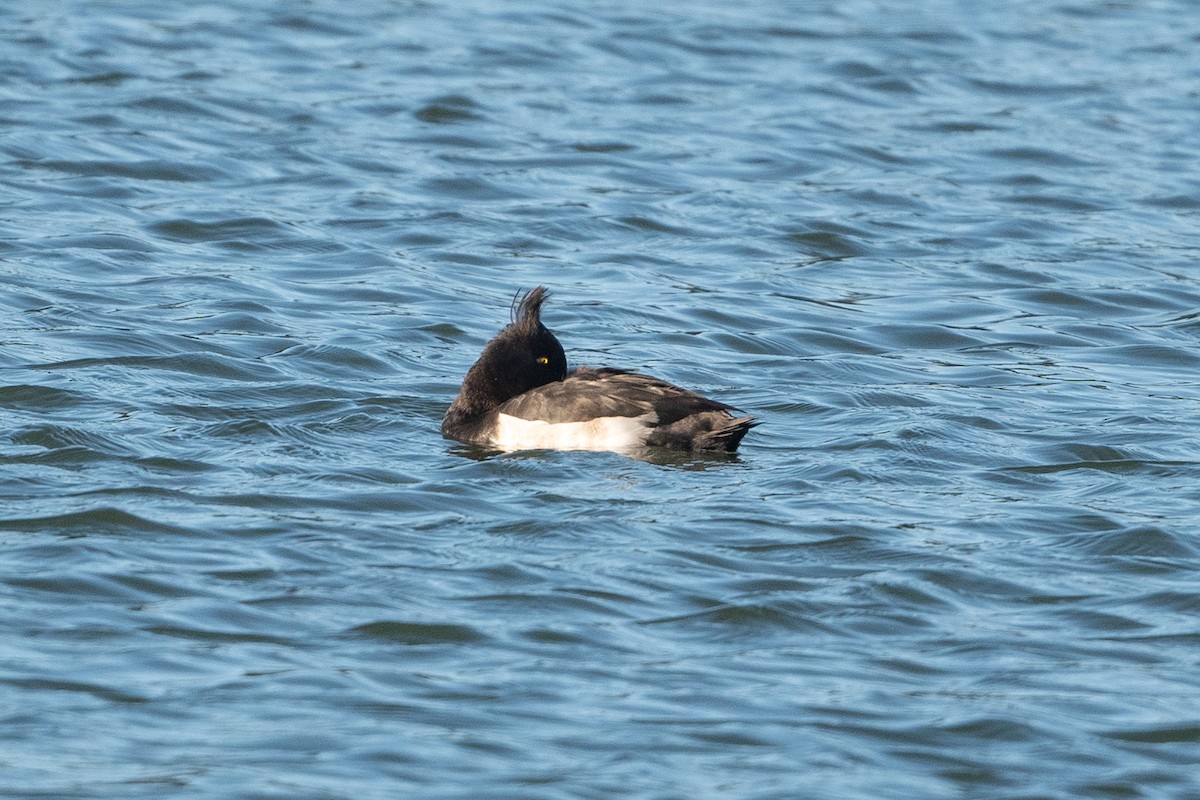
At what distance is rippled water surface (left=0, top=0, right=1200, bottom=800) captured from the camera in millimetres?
6922

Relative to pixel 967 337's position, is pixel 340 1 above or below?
above

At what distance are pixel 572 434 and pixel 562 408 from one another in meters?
0.15

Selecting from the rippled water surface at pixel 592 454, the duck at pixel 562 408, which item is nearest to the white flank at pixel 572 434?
the duck at pixel 562 408

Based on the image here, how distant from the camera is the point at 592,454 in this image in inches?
406

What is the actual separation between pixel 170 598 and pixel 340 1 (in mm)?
16373

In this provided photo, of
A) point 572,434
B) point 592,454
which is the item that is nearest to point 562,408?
point 572,434

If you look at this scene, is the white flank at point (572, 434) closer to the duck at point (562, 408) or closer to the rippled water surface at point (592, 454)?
the duck at point (562, 408)

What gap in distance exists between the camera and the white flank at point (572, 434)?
1030 centimetres

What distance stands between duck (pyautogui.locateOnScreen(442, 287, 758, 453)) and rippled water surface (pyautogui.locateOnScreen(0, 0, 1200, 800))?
0.55 feet

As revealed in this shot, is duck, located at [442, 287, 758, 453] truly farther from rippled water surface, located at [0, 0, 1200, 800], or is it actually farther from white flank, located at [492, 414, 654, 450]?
rippled water surface, located at [0, 0, 1200, 800]

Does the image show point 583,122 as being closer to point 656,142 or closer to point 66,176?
point 656,142

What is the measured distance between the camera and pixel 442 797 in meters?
6.39

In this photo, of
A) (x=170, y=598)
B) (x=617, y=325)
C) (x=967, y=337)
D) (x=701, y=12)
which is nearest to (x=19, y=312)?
(x=617, y=325)

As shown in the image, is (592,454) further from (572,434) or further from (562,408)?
(562,408)
